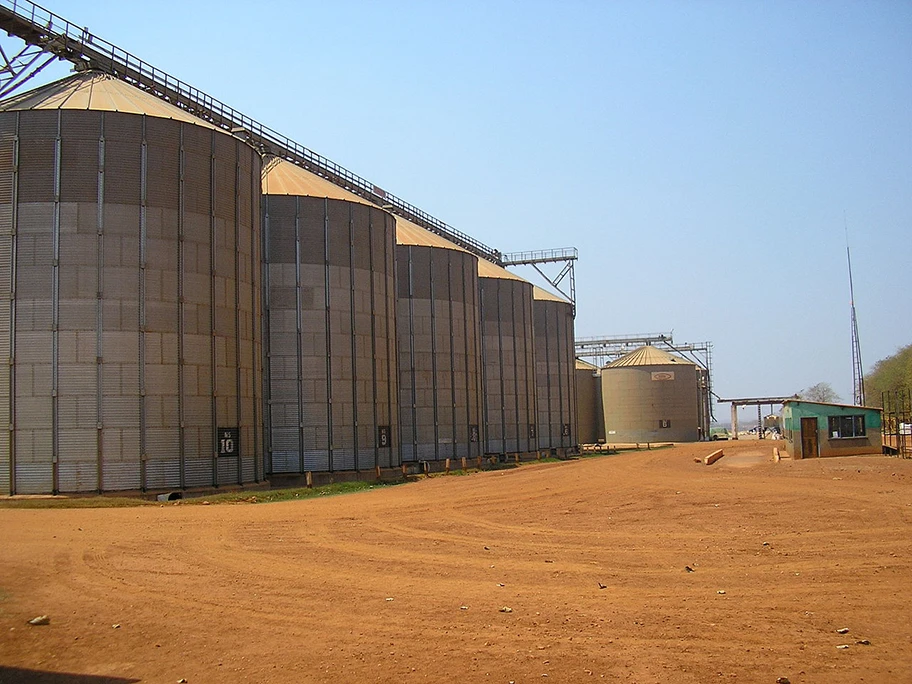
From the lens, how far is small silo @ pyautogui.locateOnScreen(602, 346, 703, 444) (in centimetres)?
10575

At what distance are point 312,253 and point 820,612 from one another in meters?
32.7

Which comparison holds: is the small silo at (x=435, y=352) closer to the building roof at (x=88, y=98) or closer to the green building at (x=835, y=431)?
the building roof at (x=88, y=98)

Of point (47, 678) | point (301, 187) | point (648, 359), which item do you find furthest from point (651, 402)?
point (47, 678)

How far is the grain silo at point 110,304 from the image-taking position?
30.2 m

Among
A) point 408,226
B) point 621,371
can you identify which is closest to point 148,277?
point 408,226

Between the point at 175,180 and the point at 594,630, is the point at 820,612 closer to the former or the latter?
the point at 594,630

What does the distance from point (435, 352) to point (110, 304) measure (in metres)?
26.6

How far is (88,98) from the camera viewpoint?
3366cm

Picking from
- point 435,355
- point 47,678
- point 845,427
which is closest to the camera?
point 47,678

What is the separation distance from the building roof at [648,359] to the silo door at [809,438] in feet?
194

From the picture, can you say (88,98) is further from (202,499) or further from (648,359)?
(648,359)

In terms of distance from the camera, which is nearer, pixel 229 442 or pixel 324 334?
pixel 229 442

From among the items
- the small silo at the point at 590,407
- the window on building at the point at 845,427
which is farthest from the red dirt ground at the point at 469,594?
the small silo at the point at 590,407

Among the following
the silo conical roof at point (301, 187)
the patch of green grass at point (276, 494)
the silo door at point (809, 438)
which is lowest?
the patch of green grass at point (276, 494)
